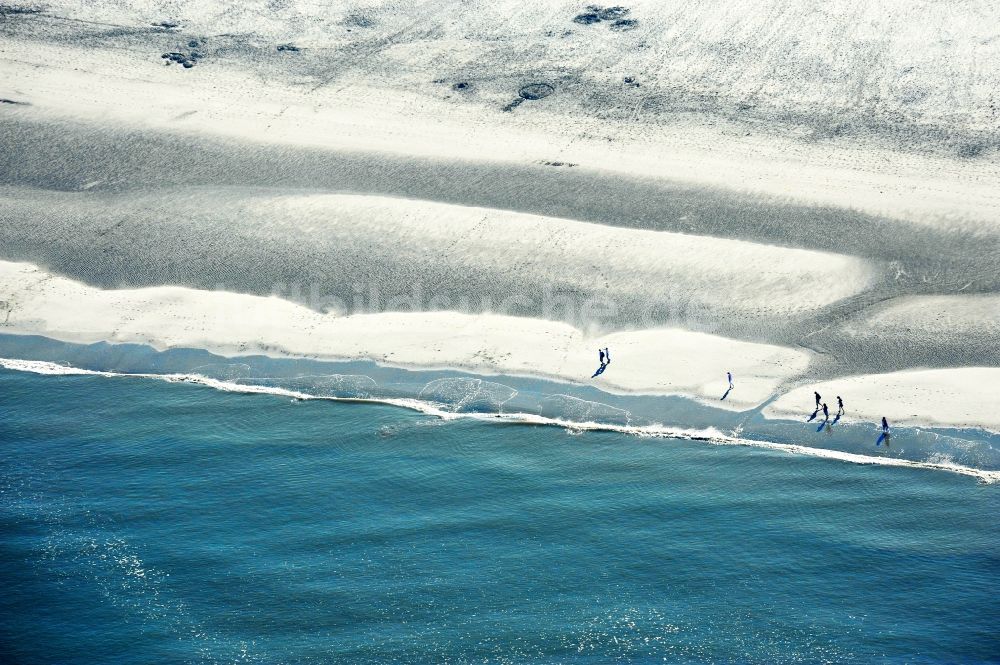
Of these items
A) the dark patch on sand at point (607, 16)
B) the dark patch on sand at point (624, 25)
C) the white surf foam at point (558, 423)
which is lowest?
the white surf foam at point (558, 423)

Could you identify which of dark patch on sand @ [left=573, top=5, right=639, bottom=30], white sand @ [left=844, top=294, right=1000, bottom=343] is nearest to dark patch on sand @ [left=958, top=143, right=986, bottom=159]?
white sand @ [left=844, top=294, right=1000, bottom=343]

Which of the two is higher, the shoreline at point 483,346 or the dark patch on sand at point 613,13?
the dark patch on sand at point 613,13

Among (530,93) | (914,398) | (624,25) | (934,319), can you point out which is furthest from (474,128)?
(914,398)

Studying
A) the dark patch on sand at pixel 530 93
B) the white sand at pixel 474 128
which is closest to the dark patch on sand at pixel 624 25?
the white sand at pixel 474 128

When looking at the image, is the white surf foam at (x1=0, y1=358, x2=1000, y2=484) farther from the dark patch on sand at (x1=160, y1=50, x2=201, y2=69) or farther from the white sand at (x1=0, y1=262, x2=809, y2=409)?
the dark patch on sand at (x1=160, y1=50, x2=201, y2=69)

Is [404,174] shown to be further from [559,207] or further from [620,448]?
[620,448]

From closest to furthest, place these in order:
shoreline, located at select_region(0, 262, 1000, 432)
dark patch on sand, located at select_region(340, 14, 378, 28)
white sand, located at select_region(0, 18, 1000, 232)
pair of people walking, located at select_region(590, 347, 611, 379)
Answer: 1. shoreline, located at select_region(0, 262, 1000, 432)
2. pair of people walking, located at select_region(590, 347, 611, 379)
3. white sand, located at select_region(0, 18, 1000, 232)
4. dark patch on sand, located at select_region(340, 14, 378, 28)

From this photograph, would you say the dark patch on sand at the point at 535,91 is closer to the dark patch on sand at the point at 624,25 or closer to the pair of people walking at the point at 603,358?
the dark patch on sand at the point at 624,25

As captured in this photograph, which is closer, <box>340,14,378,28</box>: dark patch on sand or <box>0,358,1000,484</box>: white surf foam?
<box>0,358,1000,484</box>: white surf foam
